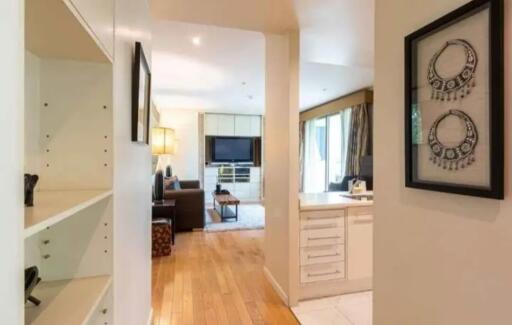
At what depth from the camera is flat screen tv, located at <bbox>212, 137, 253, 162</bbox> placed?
7.87 metres

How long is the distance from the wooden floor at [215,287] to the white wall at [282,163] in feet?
0.67

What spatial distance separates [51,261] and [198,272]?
2417 mm

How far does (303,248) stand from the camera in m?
2.56

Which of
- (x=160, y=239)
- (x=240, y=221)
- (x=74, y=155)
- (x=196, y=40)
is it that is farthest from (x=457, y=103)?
(x=240, y=221)

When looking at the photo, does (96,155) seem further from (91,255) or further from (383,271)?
(383,271)

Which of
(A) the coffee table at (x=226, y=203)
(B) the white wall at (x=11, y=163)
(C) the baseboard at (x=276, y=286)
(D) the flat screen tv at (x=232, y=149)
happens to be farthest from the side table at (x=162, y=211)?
(D) the flat screen tv at (x=232, y=149)

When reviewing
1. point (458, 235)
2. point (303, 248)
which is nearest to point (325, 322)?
point (303, 248)

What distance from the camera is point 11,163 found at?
0.38m

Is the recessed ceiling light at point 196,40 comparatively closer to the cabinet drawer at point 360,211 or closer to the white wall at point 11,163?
the cabinet drawer at point 360,211

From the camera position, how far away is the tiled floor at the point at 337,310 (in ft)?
7.35

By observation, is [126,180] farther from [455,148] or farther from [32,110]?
[455,148]

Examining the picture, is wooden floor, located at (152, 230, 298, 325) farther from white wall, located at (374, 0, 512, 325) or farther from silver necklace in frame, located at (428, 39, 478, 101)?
silver necklace in frame, located at (428, 39, 478, 101)

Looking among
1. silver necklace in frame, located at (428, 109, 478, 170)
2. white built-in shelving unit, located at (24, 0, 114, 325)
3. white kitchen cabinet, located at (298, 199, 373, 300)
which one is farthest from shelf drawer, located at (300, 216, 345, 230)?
white built-in shelving unit, located at (24, 0, 114, 325)

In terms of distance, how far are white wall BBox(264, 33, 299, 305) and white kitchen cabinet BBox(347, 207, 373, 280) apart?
1.81 feet
